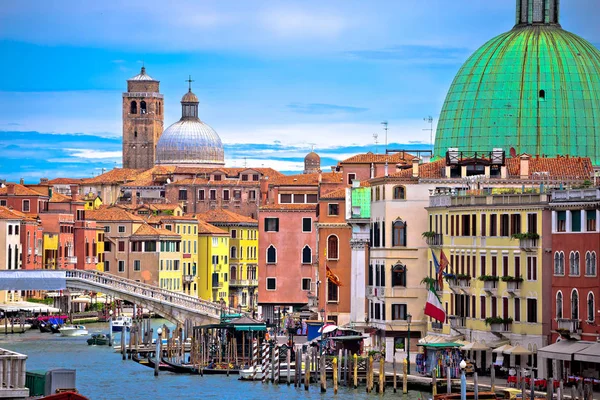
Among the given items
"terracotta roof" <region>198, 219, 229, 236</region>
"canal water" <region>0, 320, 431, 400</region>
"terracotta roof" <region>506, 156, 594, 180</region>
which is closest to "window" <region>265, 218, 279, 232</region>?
"canal water" <region>0, 320, 431, 400</region>

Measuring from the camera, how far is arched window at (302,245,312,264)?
7662cm

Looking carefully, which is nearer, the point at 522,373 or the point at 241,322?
the point at 522,373

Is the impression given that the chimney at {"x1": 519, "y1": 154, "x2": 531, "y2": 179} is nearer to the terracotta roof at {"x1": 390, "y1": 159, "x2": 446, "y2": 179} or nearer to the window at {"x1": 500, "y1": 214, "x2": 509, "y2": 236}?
the terracotta roof at {"x1": 390, "y1": 159, "x2": 446, "y2": 179}

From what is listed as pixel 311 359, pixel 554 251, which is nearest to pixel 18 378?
pixel 554 251

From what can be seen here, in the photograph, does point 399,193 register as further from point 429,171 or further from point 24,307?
point 24,307

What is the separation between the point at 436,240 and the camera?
168ft

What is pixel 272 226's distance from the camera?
254ft

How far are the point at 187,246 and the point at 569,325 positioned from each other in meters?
63.9

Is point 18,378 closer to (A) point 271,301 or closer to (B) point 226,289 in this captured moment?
(A) point 271,301

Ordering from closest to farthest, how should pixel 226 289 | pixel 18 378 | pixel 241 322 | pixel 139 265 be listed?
pixel 18 378, pixel 241 322, pixel 139 265, pixel 226 289

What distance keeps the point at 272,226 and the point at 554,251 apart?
33.1 m

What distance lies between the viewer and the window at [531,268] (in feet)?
151

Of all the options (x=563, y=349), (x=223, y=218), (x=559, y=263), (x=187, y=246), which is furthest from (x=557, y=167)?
(x=223, y=218)

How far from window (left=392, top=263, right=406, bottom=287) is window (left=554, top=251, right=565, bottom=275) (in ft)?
26.7
